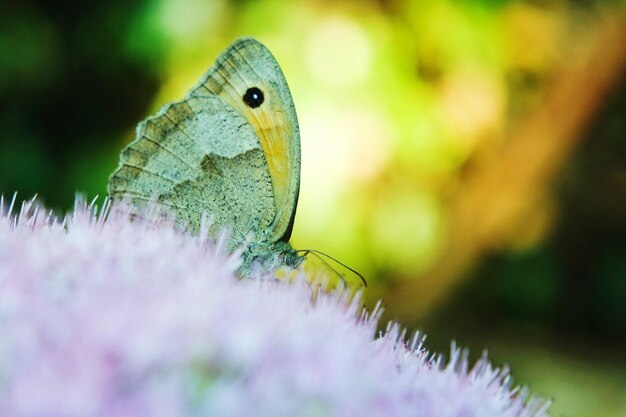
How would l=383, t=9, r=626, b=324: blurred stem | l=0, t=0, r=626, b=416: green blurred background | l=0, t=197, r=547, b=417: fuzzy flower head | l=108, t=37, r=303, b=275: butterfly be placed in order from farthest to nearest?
1. l=383, t=9, r=626, b=324: blurred stem
2. l=0, t=0, r=626, b=416: green blurred background
3. l=108, t=37, r=303, b=275: butterfly
4. l=0, t=197, r=547, b=417: fuzzy flower head

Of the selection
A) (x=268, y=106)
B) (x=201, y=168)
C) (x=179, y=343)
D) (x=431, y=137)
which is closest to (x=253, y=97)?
(x=268, y=106)

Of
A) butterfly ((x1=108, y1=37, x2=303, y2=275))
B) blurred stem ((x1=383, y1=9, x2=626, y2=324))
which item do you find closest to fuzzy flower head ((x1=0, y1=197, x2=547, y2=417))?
butterfly ((x1=108, y1=37, x2=303, y2=275))

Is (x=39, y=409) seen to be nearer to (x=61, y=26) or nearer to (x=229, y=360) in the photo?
(x=229, y=360)

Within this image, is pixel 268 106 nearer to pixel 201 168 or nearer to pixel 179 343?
pixel 201 168

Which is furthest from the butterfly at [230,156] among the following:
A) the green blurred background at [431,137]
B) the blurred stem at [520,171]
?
the blurred stem at [520,171]

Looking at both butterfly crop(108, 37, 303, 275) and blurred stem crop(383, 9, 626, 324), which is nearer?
butterfly crop(108, 37, 303, 275)

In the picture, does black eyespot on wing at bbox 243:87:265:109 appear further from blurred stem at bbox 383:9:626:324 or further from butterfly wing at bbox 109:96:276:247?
blurred stem at bbox 383:9:626:324

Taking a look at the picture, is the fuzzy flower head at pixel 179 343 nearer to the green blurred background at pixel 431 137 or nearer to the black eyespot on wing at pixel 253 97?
the black eyespot on wing at pixel 253 97
